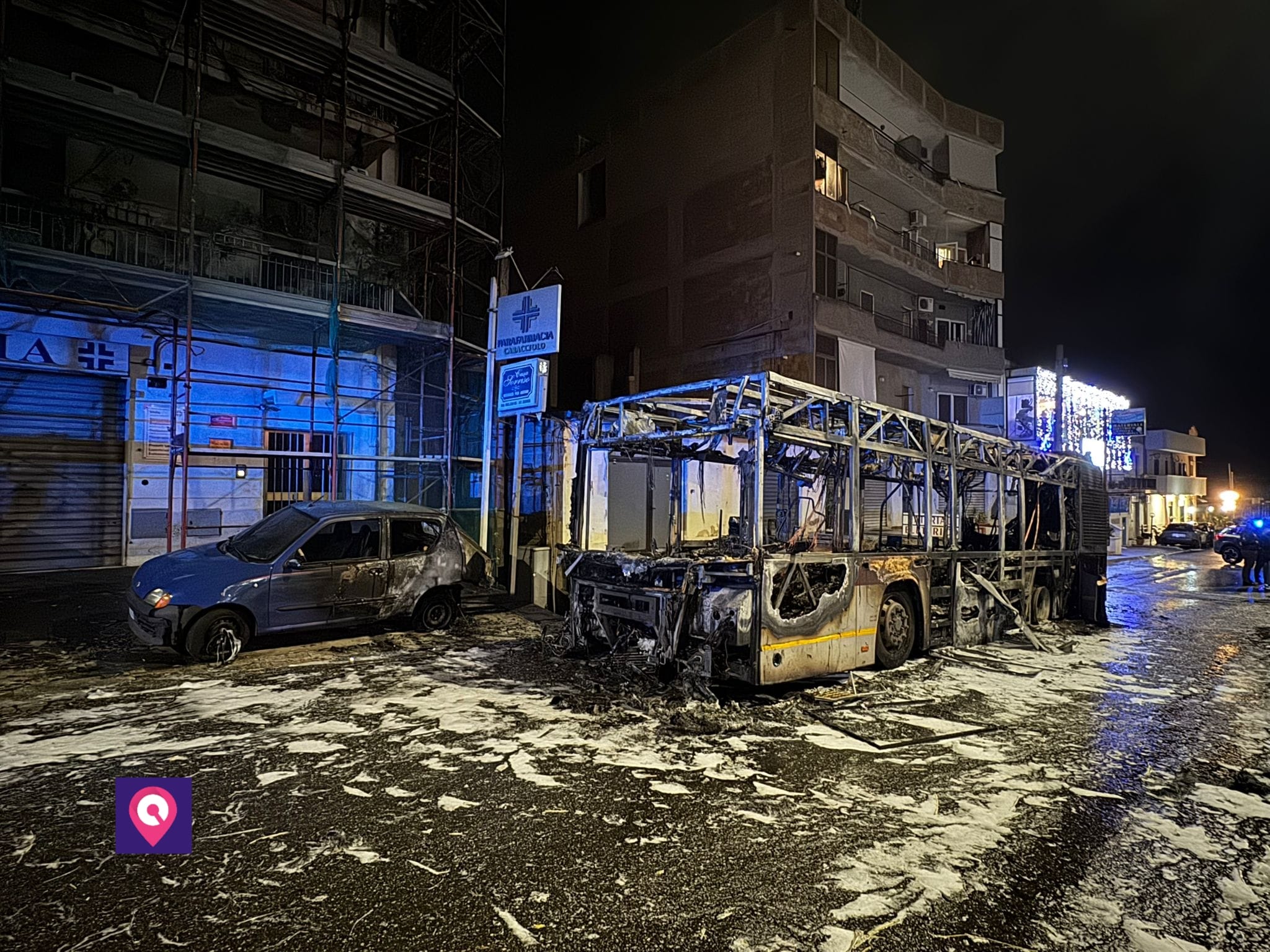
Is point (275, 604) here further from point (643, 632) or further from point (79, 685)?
point (643, 632)

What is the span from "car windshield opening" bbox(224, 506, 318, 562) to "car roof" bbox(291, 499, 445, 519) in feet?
0.35

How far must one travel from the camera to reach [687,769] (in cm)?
472

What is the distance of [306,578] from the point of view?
793cm

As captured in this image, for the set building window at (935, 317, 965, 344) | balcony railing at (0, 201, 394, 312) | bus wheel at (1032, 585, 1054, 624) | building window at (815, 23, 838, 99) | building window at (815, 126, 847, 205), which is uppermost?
building window at (815, 23, 838, 99)

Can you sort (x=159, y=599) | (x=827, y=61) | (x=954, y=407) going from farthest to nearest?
(x=954, y=407)
(x=827, y=61)
(x=159, y=599)

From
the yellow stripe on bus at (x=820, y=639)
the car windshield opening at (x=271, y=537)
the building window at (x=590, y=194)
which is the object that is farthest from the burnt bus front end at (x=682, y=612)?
the building window at (x=590, y=194)

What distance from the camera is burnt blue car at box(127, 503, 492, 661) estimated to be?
23.5 feet

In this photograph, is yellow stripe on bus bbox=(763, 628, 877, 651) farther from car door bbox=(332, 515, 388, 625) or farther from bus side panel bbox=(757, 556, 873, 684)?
car door bbox=(332, 515, 388, 625)

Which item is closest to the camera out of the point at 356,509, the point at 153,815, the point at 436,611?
the point at 153,815

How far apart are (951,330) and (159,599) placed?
96.3 ft

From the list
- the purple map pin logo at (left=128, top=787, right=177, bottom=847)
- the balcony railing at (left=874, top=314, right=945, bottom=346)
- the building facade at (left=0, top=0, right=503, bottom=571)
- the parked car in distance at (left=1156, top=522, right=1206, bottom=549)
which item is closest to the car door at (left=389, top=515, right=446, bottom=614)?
the building facade at (left=0, top=0, right=503, bottom=571)

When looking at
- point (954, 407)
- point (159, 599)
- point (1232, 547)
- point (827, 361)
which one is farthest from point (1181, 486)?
point (159, 599)

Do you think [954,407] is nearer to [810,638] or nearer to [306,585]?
[810,638]

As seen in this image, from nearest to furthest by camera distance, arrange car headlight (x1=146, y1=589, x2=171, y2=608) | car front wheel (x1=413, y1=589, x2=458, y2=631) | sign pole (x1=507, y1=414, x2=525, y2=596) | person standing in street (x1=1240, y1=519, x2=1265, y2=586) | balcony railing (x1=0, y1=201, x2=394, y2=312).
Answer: car headlight (x1=146, y1=589, x2=171, y2=608) → car front wheel (x1=413, y1=589, x2=458, y2=631) → balcony railing (x1=0, y1=201, x2=394, y2=312) → sign pole (x1=507, y1=414, x2=525, y2=596) → person standing in street (x1=1240, y1=519, x2=1265, y2=586)
